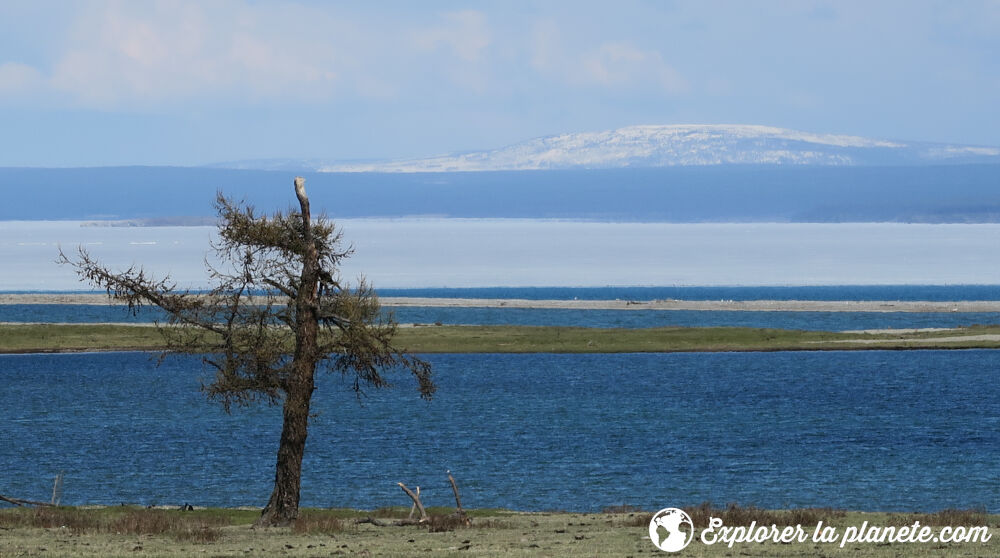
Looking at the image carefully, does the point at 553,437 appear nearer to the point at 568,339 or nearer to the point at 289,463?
the point at 289,463

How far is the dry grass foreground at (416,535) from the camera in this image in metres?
28.7

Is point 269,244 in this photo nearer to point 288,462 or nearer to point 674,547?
point 288,462

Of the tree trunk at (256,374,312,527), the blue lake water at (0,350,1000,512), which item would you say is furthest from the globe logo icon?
the blue lake water at (0,350,1000,512)

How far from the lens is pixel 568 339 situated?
128 m

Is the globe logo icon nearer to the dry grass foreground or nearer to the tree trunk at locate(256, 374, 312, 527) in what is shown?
the dry grass foreground

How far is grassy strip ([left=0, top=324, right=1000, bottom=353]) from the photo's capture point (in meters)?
123

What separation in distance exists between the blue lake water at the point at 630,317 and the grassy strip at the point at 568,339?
22656mm

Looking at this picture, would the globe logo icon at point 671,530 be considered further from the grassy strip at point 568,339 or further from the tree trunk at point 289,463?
the grassy strip at point 568,339

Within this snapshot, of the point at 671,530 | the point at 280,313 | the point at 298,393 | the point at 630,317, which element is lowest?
the point at 671,530

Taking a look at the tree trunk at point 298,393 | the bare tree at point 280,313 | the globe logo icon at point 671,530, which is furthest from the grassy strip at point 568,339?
the globe logo icon at point 671,530

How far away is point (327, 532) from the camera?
33.7m

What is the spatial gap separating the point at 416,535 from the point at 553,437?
3626cm

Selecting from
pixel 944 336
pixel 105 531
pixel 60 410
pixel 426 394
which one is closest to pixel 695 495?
pixel 426 394

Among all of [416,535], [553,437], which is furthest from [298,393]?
[553,437]
